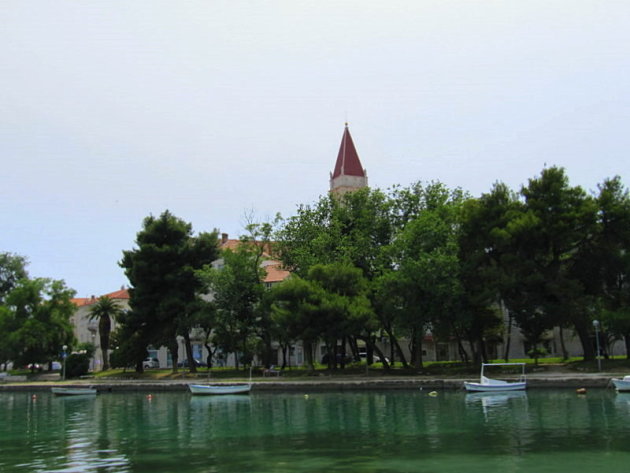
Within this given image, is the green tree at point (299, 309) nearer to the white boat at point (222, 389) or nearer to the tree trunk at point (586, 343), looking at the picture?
the white boat at point (222, 389)

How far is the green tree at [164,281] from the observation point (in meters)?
61.4

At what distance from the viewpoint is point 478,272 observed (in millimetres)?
47125

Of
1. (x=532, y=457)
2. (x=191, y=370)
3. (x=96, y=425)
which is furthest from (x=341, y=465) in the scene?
(x=191, y=370)

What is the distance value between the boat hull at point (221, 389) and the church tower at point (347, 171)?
59.4 metres

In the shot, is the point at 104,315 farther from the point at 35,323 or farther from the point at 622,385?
the point at 622,385

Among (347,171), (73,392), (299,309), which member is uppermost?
(347,171)

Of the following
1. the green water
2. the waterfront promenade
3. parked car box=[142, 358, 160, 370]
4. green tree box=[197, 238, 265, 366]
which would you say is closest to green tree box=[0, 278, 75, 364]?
the waterfront promenade

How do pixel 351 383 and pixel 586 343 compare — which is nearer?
pixel 351 383

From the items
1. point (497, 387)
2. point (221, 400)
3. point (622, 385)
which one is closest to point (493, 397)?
point (497, 387)

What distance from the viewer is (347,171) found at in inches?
4102

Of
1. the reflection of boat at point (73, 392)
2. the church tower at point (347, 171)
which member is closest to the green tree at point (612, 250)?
the reflection of boat at point (73, 392)

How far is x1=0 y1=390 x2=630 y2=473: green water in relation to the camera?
58.7ft

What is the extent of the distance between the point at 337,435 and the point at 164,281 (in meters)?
42.1

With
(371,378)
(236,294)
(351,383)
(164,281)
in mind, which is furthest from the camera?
(164,281)
